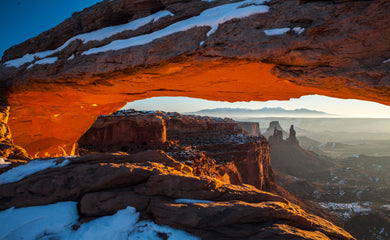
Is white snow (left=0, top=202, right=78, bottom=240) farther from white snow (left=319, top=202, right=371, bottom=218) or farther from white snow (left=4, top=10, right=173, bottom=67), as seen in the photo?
white snow (left=319, top=202, right=371, bottom=218)

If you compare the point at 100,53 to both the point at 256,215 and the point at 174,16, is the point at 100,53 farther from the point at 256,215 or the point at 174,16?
the point at 256,215

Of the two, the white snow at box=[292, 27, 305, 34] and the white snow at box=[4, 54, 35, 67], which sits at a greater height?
the white snow at box=[292, 27, 305, 34]

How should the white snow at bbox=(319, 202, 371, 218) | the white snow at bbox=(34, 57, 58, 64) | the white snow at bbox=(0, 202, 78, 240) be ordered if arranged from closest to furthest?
the white snow at bbox=(0, 202, 78, 240) < the white snow at bbox=(34, 57, 58, 64) < the white snow at bbox=(319, 202, 371, 218)

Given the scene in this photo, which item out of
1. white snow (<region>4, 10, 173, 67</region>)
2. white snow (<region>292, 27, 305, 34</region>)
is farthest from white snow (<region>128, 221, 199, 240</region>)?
white snow (<region>4, 10, 173, 67</region>)

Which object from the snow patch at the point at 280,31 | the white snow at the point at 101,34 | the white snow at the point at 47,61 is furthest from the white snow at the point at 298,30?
the white snow at the point at 47,61

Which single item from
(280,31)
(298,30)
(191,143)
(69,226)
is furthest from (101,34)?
(191,143)

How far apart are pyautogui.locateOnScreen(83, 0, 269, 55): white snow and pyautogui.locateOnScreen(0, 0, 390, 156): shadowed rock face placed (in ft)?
0.30

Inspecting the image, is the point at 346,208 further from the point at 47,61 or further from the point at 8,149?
the point at 47,61

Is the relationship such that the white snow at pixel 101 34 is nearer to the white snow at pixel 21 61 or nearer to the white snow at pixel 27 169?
the white snow at pixel 21 61

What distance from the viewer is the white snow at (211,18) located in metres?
5.19

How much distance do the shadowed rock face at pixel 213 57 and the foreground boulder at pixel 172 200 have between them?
3362mm

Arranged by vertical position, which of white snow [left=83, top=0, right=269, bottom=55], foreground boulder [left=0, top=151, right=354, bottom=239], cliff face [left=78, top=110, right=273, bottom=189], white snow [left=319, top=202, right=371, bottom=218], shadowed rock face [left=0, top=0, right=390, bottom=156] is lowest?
white snow [left=319, top=202, right=371, bottom=218]

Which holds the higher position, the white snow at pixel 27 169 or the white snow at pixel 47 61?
the white snow at pixel 47 61

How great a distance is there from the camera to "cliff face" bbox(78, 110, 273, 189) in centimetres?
1803
